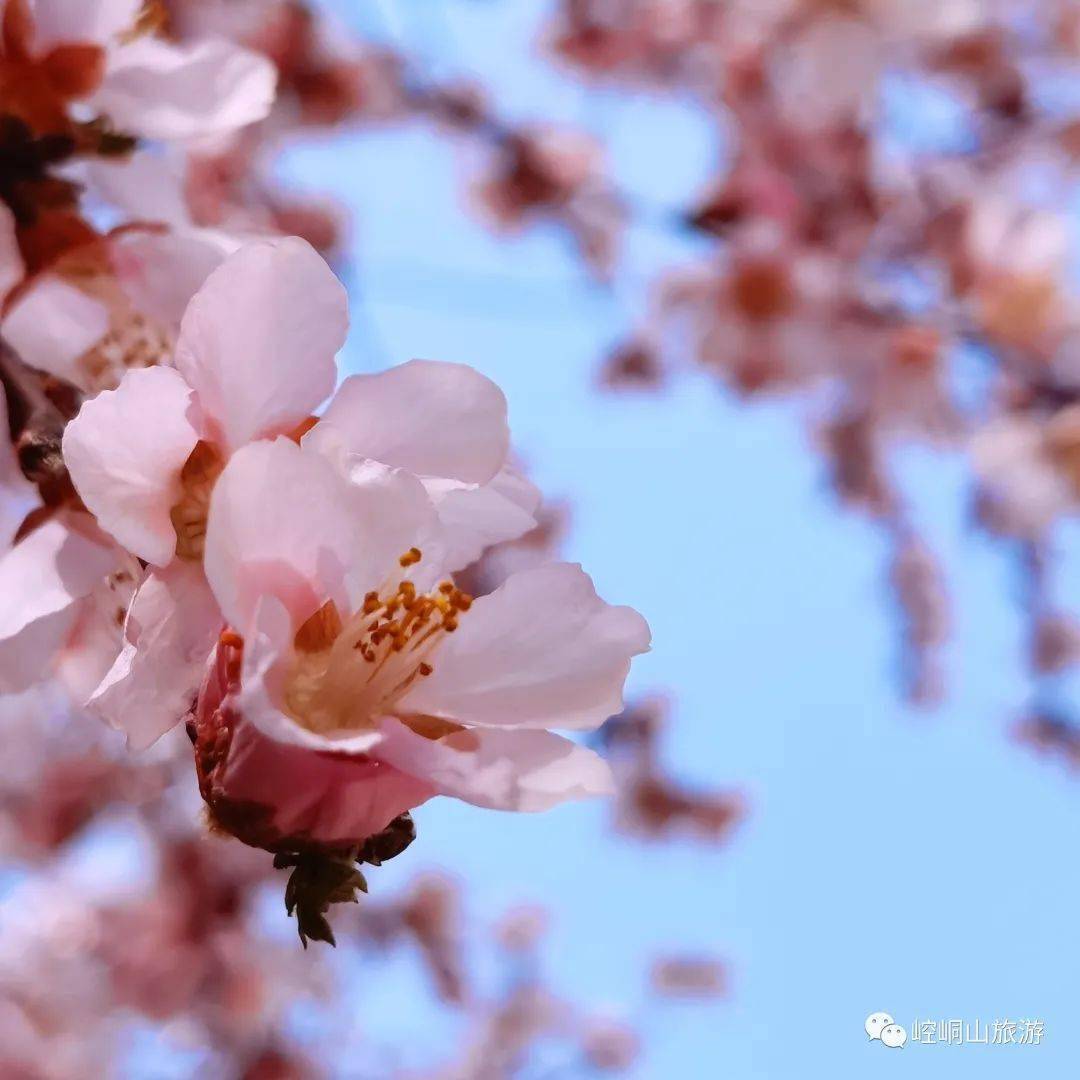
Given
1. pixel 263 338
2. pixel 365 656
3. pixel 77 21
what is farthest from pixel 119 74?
pixel 365 656

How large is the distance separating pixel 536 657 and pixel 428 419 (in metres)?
0.11

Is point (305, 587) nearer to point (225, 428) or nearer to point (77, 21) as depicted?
point (225, 428)

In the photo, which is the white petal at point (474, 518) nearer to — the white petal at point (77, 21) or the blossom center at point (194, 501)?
the blossom center at point (194, 501)

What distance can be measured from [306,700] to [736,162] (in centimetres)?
266

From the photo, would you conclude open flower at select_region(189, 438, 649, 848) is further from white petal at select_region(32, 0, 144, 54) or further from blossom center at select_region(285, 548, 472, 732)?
white petal at select_region(32, 0, 144, 54)

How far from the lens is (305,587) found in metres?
0.38

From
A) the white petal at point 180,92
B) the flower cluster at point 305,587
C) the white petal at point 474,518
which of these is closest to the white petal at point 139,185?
the white petal at point 180,92

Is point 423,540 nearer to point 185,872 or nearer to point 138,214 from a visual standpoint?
point 138,214

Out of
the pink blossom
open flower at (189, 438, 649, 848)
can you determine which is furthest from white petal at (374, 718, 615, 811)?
the pink blossom

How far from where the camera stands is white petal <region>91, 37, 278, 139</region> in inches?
25.7

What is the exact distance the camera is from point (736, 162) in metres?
2.76

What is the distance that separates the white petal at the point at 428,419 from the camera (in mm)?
427

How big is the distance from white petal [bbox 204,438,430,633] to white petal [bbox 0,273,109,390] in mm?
258

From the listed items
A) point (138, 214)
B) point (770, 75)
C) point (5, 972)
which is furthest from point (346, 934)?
point (138, 214)
